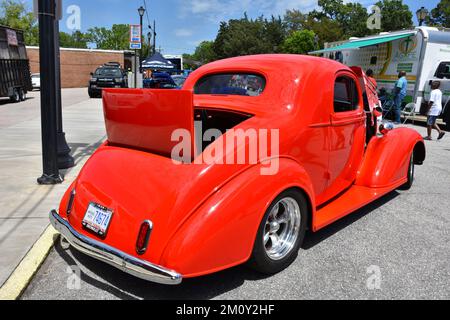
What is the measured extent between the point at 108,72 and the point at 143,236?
22.5 meters

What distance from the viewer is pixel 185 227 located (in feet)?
8.25

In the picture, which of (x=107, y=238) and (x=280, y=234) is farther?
(x=280, y=234)

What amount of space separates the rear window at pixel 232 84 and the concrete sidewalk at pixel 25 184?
7.21ft

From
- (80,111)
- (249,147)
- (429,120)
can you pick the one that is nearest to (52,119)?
(249,147)

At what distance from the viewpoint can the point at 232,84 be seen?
418 cm

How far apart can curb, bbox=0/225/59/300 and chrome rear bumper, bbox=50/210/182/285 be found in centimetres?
42

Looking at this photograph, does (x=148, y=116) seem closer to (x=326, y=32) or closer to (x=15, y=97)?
(x=15, y=97)

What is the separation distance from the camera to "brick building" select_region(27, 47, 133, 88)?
3809 cm

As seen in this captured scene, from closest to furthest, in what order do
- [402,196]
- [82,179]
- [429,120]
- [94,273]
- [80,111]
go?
1. [94,273]
2. [82,179]
3. [402,196]
4. [429,120]
5. [80,111]

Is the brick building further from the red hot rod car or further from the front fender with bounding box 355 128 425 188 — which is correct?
the red hot rod car

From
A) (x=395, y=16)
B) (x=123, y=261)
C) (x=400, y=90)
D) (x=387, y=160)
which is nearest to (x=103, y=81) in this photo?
(x=400, y=90)

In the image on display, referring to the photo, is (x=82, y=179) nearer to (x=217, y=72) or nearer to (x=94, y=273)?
(x=94, y=273)

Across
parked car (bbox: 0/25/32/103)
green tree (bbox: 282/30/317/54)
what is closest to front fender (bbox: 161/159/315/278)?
Result: parked car (bbox: 0/25/32/103)
